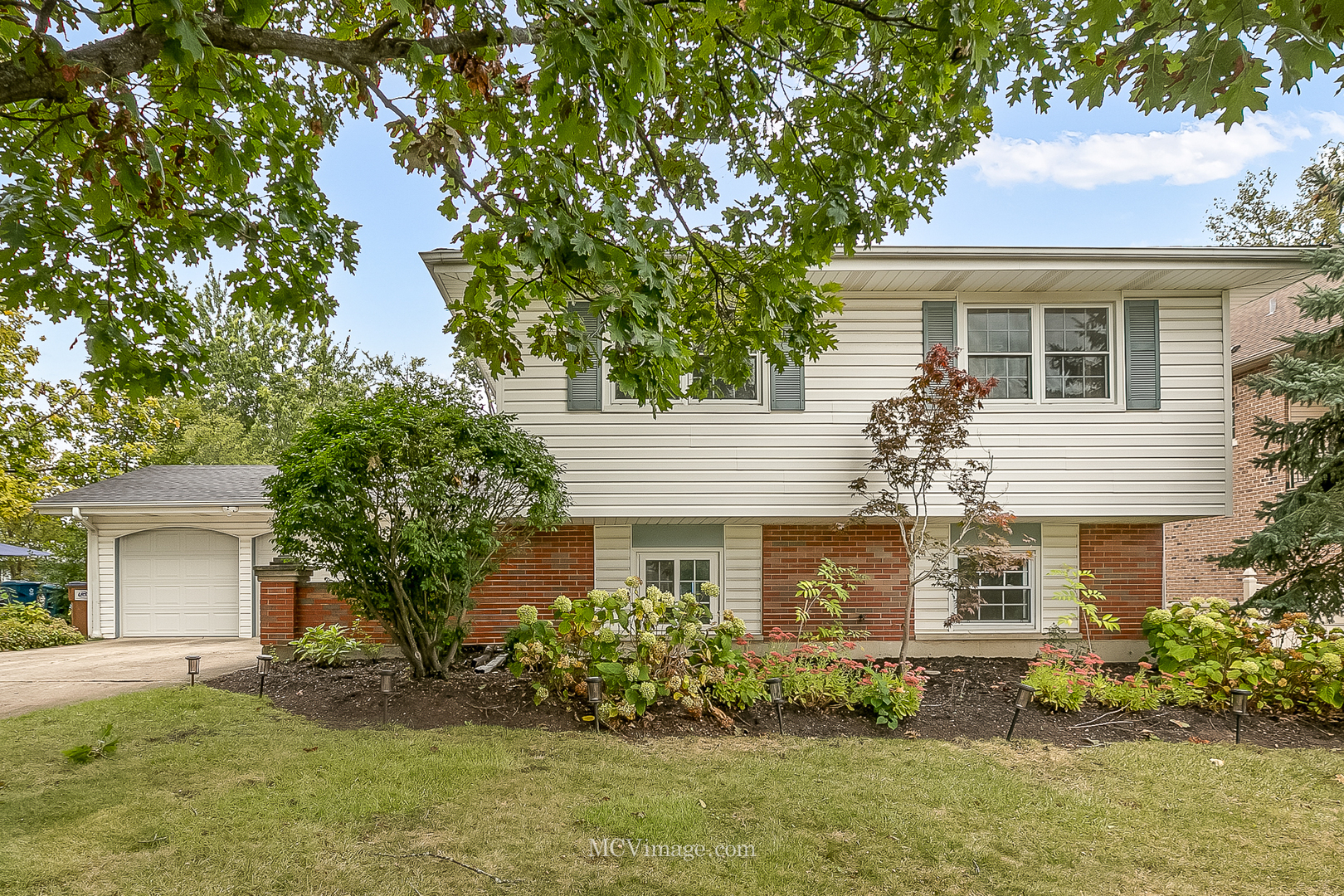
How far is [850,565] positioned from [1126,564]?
3.44m

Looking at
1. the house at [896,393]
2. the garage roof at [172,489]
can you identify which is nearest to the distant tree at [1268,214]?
the house at [896,393]

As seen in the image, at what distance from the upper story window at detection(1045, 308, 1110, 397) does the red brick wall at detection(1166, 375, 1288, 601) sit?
20.6 ft

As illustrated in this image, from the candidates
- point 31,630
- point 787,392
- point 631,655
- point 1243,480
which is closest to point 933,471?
point 787,392

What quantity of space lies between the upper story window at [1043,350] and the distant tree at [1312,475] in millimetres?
1784

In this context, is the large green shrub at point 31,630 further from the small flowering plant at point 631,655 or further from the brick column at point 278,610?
the small flowering plant at point 631,655

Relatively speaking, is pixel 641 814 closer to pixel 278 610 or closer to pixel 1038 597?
pixel 278 610

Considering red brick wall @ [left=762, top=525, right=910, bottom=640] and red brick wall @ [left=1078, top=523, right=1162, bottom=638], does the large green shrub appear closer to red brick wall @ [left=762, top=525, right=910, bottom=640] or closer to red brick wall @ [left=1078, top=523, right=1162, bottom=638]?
red brick wall @ [left=762, top=525, right=910, bottom=640]

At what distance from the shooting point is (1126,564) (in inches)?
329

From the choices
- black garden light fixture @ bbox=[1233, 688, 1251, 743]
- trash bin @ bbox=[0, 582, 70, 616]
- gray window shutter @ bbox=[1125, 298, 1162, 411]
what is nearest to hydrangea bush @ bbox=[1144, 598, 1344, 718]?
black garden light fixture @ bbox=[1233, 688, 1251, 743]

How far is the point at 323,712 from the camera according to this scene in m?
5.88

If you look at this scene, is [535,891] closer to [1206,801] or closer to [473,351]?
[473,351]

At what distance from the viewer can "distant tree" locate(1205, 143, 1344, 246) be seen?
56.4ft

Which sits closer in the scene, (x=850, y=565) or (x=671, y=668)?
(x=671, y=668)

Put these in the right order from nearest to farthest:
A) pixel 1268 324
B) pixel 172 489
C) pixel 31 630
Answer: pixel 31 630
pixel 172 489
pixel 1268 324
